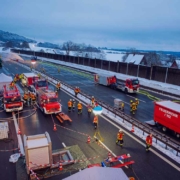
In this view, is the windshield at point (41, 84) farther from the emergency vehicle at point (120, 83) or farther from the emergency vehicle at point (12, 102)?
the emergency vehicle at point (120, 83)

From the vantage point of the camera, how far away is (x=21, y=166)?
1257cm

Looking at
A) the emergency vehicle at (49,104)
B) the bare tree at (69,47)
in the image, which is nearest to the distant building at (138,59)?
the bare tree at (69,47)

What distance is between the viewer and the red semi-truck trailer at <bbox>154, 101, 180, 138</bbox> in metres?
16.0

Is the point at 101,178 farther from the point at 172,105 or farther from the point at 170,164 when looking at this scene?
the point at 172,105

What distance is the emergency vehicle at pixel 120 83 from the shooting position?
3134 cm

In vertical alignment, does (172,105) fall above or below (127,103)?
above

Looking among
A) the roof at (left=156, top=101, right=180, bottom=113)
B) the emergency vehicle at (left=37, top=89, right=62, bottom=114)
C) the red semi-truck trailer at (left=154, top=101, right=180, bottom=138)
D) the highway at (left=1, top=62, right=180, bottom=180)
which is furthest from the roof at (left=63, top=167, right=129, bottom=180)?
the emergency vehicle at (left=37, top=89, right=62, bottom=114)

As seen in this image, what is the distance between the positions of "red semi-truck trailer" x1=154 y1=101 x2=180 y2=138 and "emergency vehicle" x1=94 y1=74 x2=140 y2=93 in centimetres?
1333

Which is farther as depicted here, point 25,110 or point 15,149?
point 25,110

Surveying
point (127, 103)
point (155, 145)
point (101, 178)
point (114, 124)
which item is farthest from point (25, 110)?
point (101, 178)

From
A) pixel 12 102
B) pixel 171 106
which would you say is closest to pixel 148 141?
pixel 171 106

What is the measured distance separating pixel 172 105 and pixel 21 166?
43.0 feet

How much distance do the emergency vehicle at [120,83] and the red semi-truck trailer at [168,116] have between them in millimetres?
13330

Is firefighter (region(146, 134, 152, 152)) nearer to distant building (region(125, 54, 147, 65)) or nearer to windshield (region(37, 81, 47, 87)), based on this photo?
windshield (region(37, 81, 47, 87))
